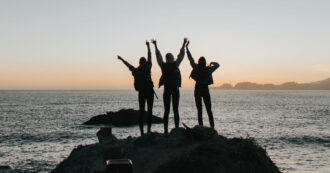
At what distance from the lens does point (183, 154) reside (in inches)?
497

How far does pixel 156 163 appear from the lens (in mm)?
12844

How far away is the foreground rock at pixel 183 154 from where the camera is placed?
40.8ft

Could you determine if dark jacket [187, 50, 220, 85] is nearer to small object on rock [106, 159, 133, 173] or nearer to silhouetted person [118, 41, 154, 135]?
silhouetted person [118, 41, 154, 135]

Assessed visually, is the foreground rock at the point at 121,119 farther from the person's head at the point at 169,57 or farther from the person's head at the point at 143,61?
the person's head at the point at 169,57

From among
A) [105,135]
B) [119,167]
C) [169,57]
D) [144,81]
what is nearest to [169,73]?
[169,57]

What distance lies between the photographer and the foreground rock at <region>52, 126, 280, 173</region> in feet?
40.8

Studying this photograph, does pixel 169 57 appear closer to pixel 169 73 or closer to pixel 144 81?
pixel 169 73

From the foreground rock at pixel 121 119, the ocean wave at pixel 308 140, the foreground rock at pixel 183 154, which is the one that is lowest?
the ocean wave at pixel 308 140

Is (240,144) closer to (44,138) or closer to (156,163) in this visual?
(156,163)

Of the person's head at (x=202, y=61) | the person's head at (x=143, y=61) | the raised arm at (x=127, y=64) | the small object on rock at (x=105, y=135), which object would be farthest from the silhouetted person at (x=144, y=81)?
the small object on rock at (x=105, y=135)

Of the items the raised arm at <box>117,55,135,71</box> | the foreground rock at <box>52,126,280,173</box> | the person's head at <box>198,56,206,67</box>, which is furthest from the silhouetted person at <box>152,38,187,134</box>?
the raised arm at <box>117,55,135,71</box>

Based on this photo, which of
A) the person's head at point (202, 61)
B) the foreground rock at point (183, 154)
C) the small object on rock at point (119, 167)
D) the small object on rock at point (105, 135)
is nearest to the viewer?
the small object on rock at point (119, 167)

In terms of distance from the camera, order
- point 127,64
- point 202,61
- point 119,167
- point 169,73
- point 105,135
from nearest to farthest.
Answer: point 119,167, point 169,73, point 202,61, point 127,64, point 105,135

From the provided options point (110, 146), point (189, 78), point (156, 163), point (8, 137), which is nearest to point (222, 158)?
point (156, 163)
